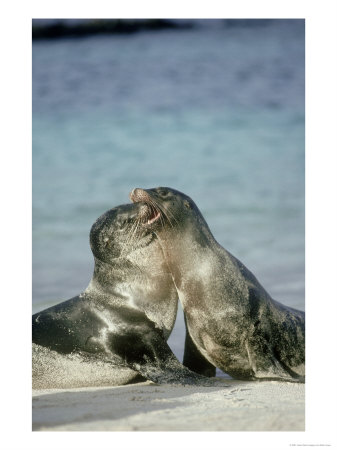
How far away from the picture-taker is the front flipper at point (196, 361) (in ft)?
27.6

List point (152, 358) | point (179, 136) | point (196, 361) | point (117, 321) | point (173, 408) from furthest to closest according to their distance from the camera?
point (179, 136) → point (196, 361) → point (117, 321) → point (152, 358) → point (173, 408)

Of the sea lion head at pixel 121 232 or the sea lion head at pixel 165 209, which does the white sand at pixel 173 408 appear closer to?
the sea lion head at pixel 121 232

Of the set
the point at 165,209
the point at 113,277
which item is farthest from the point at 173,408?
the point at 165,209

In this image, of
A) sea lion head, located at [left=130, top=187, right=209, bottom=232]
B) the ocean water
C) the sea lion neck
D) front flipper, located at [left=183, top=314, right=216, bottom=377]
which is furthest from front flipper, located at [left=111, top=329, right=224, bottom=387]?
the ocean water

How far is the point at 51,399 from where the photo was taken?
7.31 meters

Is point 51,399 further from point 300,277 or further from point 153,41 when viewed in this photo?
point 153,41

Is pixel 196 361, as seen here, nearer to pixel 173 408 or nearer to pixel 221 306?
pixel 221 306

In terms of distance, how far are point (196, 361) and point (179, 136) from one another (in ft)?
56.3

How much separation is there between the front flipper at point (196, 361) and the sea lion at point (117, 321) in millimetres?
255

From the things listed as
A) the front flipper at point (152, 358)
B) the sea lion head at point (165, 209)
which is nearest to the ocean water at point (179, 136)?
the sea lion head at point (165, 209)

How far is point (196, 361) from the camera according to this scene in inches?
332

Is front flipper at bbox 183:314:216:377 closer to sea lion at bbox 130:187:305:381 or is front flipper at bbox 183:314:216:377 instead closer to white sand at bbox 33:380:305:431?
sea lion at bbox 130:187:305:381
